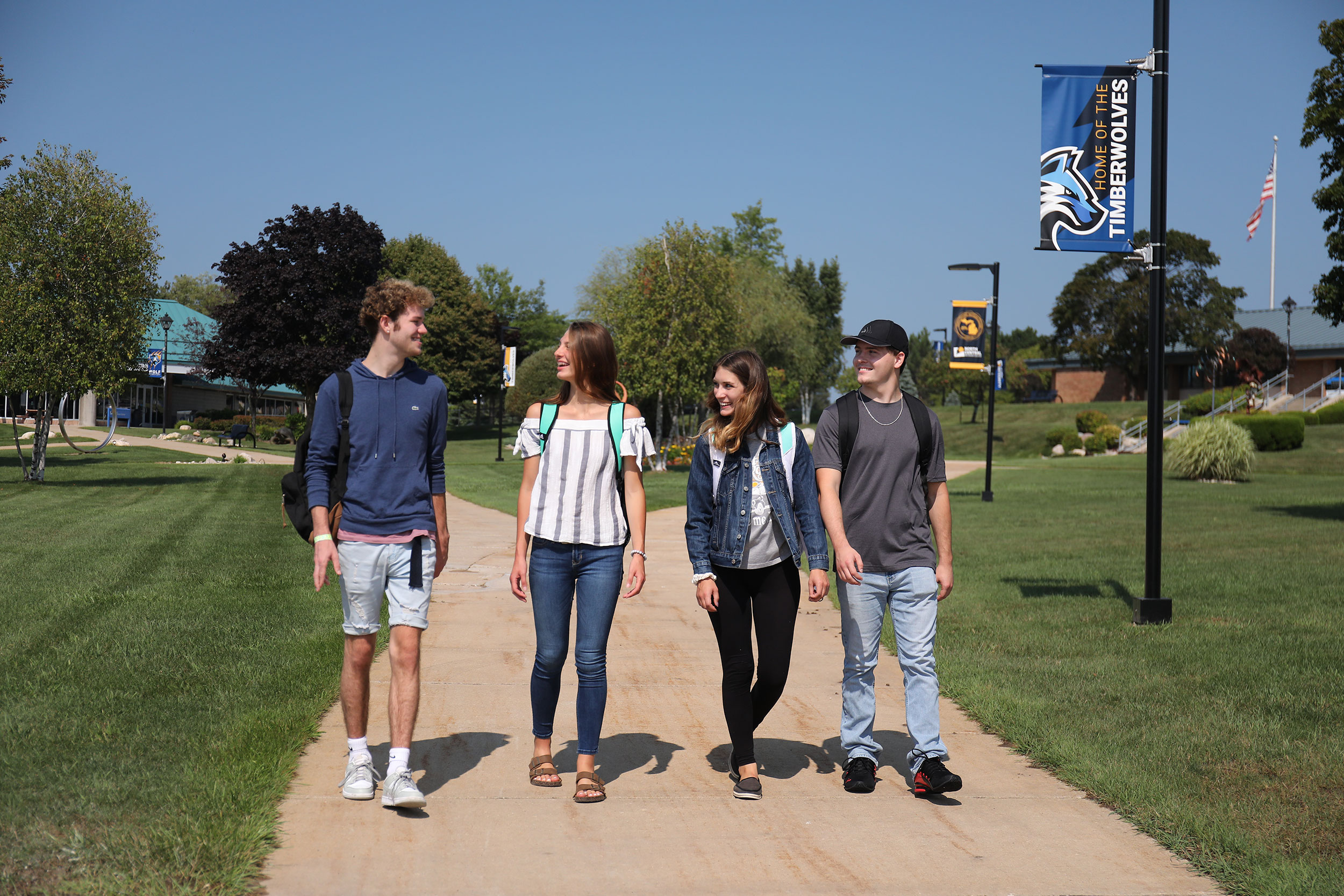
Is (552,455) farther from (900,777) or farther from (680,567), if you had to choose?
(680,567)

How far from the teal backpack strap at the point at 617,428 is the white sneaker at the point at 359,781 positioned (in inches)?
62.3

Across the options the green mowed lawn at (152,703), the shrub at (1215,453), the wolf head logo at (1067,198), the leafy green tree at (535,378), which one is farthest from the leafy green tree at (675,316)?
the wolf head logo at (1067,198)

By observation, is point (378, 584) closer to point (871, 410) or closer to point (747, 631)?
point (747, 631)

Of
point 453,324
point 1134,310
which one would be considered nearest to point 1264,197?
point 1134,310

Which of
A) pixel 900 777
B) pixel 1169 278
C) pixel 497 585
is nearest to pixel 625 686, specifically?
pixel 900 777

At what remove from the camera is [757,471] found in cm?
449

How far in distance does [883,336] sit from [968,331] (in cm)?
2195

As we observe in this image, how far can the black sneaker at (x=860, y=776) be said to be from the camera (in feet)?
14.8

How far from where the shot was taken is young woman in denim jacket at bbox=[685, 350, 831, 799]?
174 inches

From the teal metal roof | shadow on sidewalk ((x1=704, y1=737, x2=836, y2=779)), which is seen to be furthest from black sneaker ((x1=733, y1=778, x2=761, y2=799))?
the teal metal roof

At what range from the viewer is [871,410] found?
4637mm

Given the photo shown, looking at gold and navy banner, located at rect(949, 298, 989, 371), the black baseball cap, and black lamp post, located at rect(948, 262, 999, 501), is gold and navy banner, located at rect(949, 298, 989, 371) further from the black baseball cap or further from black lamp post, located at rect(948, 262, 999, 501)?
the black baseball cap

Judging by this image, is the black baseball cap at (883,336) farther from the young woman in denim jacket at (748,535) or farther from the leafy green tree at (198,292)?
the leafy green tree at (198,292)

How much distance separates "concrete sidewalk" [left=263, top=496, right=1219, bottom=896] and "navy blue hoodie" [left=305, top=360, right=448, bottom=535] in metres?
1.16
